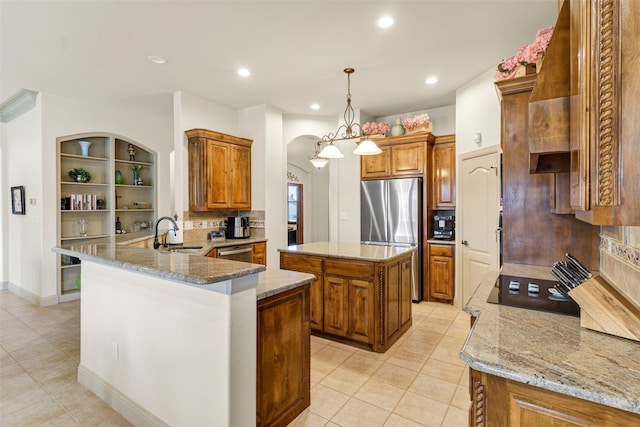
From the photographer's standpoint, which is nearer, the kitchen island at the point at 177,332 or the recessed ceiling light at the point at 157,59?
the kitchen island at the point at 177,332

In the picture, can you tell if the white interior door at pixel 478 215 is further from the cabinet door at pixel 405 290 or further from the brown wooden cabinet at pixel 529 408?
the brown wooden cabinet at pixel 529 408

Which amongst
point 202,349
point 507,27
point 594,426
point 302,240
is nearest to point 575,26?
point 594,426

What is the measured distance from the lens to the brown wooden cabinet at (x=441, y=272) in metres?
4.44

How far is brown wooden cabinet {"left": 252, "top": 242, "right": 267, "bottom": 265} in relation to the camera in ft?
15.6

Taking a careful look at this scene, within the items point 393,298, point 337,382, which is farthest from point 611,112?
point 393,298

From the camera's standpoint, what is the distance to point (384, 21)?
269 centimetres

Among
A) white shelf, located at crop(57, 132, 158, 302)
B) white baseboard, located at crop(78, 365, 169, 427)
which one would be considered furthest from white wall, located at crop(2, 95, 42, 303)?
white baseboard, located at crop(78, 365, 169, 427)

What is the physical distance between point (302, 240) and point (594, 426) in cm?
759

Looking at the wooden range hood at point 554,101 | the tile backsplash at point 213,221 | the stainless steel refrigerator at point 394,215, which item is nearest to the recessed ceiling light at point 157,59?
the tile backsplash at point 213,221

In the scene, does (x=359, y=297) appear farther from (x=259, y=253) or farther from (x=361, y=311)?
(x=259, y=253)

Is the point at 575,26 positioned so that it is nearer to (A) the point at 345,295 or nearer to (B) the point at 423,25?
(B) the point at 423,25

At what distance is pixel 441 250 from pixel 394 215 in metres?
0.81

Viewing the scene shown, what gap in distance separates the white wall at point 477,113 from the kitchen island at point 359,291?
1.66 metres

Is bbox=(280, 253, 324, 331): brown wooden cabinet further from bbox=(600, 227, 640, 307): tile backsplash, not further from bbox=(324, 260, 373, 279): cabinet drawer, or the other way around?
bbox=(600, 227, 640, 307): tile backsplash
